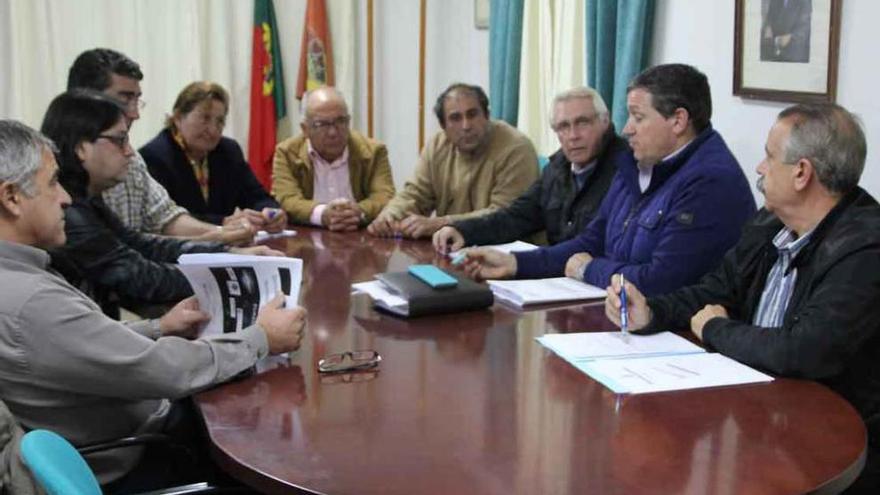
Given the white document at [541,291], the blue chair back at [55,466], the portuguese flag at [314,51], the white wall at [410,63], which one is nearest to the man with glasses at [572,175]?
Result: the white document at [541,291]

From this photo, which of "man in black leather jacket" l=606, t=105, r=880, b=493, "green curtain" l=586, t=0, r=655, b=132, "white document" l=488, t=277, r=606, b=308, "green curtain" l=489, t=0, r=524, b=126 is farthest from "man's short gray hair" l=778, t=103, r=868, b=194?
"green curtain" l=489, t=0, r=524, b=126

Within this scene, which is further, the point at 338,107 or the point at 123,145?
the point at 338,107

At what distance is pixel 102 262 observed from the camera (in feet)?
7.68

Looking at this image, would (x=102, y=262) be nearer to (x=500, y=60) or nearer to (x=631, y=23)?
(x=631, y=23)

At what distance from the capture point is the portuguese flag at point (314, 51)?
204 inches

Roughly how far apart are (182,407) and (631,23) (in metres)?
2.22

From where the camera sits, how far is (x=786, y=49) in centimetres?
278

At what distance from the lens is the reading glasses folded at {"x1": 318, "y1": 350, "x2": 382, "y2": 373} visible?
173cm

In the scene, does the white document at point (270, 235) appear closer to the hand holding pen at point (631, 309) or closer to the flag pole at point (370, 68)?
the hand holding pen at point (631, 309)

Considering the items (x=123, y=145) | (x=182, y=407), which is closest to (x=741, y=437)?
(x=182, y=407)

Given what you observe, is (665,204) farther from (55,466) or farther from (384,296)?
(55,466)

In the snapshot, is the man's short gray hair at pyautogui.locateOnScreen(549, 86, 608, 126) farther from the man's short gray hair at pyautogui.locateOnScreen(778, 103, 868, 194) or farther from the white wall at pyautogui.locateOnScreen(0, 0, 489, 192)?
the white wall at pyautogui.locateOnScreen(0, 0, 489, 192)

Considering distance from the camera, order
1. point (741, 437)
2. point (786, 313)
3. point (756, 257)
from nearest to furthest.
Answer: point (741, 437) < point (786, 313) < point (756, 257)

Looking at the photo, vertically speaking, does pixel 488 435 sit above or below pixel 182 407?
above
